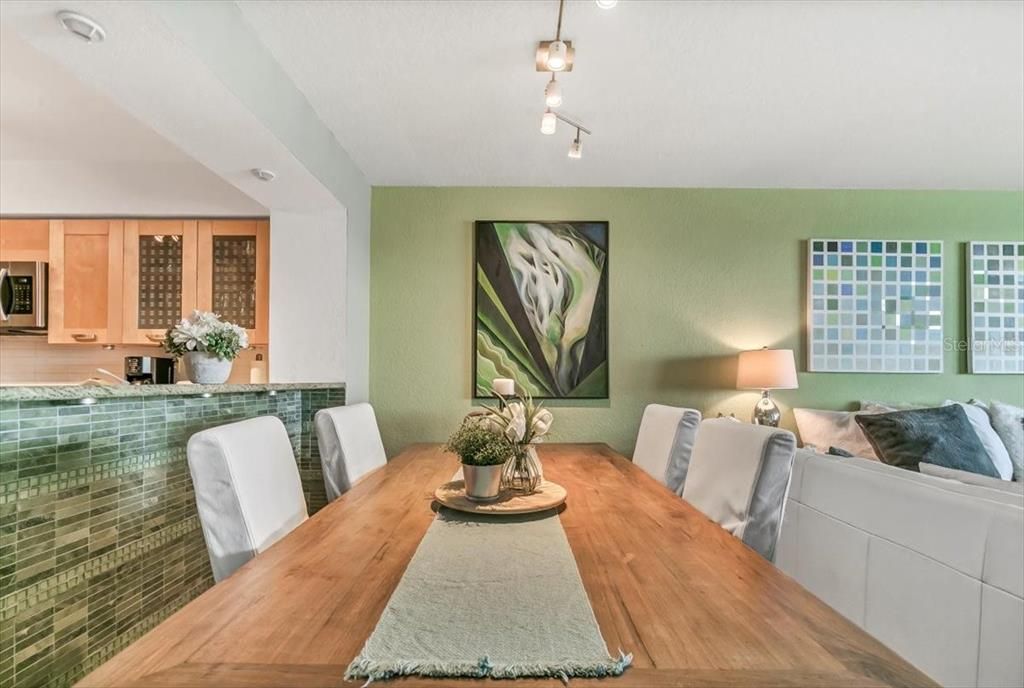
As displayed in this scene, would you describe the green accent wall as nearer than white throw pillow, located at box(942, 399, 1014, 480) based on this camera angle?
No

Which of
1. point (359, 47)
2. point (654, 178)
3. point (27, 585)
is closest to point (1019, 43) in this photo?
point (654, 178)

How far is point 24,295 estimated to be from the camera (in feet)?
11.0

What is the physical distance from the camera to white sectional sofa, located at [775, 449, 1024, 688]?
1068 mm

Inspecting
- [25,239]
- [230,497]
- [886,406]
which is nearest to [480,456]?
[230,497]

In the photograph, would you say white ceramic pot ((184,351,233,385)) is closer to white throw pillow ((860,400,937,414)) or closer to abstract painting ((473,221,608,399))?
abstract painting ((473,221,608,399))

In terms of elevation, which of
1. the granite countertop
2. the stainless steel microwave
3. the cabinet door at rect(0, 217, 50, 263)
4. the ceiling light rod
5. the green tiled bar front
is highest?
the ceiling light rod

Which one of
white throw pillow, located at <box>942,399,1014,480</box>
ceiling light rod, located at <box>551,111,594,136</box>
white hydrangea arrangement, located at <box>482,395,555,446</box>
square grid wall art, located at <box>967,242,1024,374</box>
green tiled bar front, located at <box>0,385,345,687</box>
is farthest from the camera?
square grid wall art, located at <box>967,242,1024,374</box>

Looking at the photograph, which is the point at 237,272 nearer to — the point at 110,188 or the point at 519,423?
the point at 110,188

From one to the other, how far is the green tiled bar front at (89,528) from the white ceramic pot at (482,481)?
105cm

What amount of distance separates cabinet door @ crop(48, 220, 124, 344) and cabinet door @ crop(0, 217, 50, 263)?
2.8 inches

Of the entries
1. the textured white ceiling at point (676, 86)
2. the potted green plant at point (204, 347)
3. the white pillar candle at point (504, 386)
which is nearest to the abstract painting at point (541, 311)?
the white pillar candle at point (504, 386)

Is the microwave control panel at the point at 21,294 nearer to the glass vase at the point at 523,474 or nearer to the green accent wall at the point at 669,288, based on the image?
the green accent wall at the point at 669,288

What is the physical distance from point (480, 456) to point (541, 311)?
82.9 inches

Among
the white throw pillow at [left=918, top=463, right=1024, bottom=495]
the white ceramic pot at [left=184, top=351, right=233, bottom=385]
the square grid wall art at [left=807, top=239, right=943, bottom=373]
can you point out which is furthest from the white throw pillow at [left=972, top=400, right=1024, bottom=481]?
the white ceramic pot at [left=184, top=351, right=233, bottom=385]
